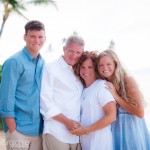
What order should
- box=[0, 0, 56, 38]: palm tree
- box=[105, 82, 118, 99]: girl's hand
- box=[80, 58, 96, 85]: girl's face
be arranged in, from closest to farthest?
box=[105, 82, 118, 99]: girl's hand
box=[80, 58, 96, 85]: girl's face
box=[0, 0, 56, 38]: palm tree

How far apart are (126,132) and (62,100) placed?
39.4 inches

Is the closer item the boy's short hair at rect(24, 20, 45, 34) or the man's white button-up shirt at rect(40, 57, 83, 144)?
the man's white button-up shirt at rect(40, 57, 83, 144)

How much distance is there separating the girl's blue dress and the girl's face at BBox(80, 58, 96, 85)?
23.9 inches

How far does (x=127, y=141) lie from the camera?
452cm

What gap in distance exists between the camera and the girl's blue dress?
4.53 meters

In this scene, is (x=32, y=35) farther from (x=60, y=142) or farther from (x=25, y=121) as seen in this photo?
(x=60, y=142)

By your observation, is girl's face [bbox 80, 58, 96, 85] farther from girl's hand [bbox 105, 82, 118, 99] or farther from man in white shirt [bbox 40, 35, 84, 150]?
girl's hand [bbox 105, 82, 118, 99]

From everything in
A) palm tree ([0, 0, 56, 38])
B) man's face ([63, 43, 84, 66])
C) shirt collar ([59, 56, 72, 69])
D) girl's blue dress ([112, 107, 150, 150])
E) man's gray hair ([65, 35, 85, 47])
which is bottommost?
girl's blue dress ([112, 107, 150, 150])

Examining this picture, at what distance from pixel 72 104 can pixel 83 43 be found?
867mm

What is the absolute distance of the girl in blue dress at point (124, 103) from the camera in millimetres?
4523

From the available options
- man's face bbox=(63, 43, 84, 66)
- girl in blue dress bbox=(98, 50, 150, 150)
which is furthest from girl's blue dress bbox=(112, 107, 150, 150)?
man's face bbox=(63, 43, 84, 66)

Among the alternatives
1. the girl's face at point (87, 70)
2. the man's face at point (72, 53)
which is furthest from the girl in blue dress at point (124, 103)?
the man's face at point (72, 53)

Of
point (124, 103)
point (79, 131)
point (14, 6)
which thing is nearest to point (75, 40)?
point (124, 103)

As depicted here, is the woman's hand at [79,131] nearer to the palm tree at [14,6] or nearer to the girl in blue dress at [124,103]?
the girl in blue dress at [124,103]
